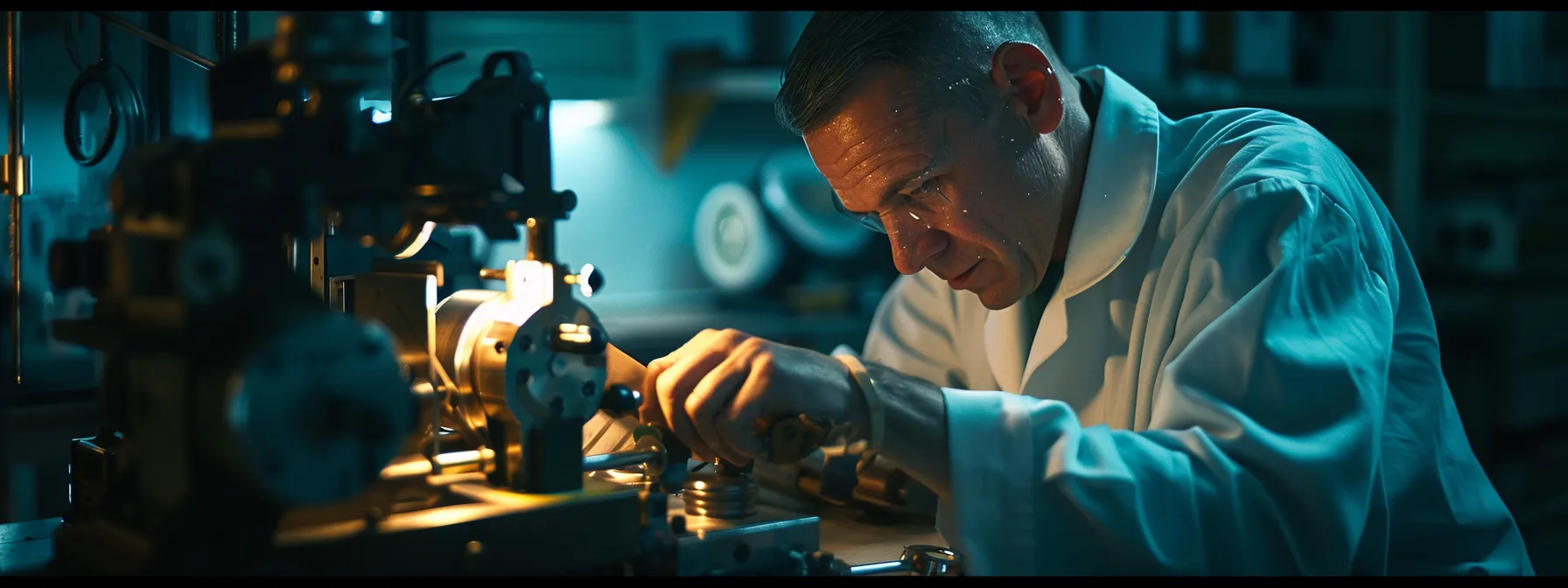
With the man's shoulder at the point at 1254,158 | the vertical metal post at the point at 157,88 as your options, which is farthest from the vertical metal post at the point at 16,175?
the man's shoulder at the point at 1254,158

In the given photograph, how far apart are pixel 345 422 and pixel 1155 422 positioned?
751 mm

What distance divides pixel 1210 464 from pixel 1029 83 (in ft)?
1.68

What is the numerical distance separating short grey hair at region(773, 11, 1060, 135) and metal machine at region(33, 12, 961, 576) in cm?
46

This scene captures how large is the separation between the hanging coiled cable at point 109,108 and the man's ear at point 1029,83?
94cm

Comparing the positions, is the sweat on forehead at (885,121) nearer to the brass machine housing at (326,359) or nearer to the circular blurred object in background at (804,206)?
the brass machine housing at (326,359)

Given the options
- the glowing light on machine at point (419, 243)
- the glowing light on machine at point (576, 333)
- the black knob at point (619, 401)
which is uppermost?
the glowing light on machine at point (419, 243)

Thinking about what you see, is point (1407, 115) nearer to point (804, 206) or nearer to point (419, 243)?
point (804, 206)

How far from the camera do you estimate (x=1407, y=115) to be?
3596 millimetres

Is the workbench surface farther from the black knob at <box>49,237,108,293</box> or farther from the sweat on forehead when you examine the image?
the sweat on forehead

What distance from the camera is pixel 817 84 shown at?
139 centimetres

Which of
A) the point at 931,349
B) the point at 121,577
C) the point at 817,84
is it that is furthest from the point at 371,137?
the point at 931,349

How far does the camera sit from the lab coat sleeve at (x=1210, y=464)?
1.10 meters

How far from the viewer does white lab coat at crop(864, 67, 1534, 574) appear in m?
1.11

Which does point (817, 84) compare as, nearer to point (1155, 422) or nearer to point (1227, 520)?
point (1155, 422)
